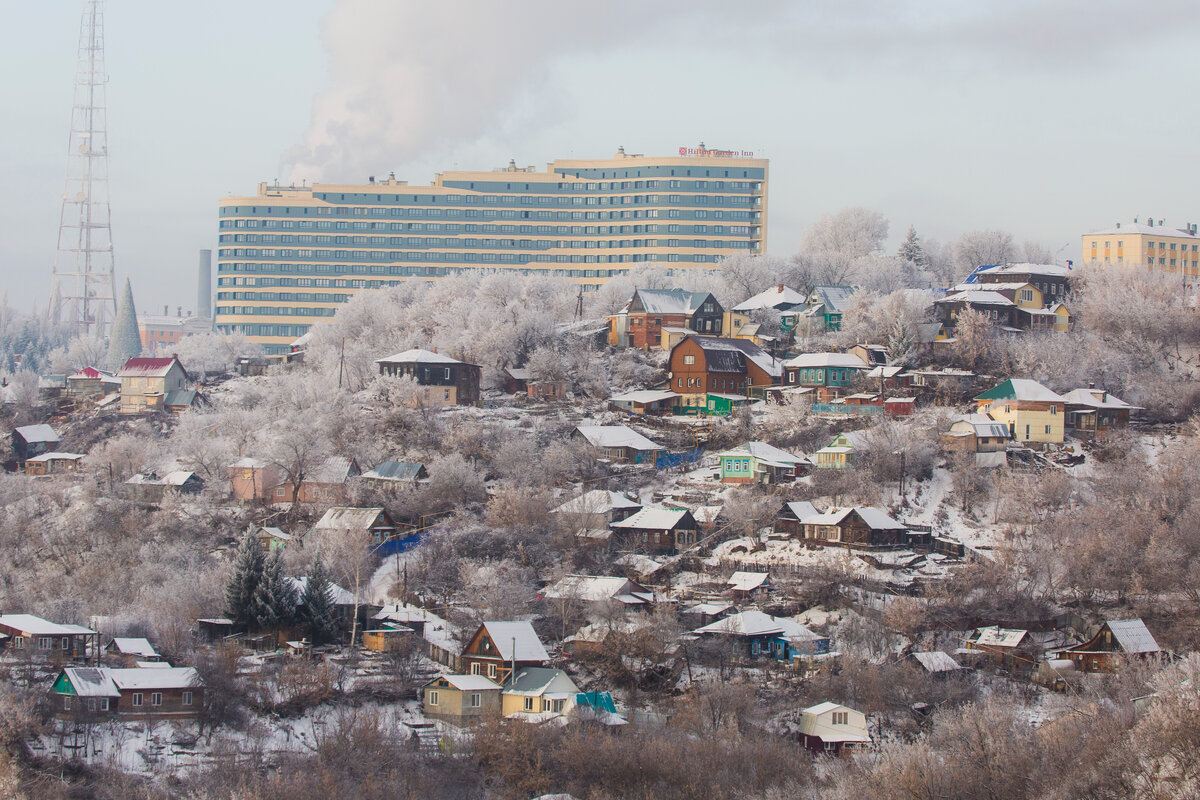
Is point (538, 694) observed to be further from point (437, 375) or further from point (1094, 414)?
point (1094, 414)

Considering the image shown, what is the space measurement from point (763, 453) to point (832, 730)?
839 inches

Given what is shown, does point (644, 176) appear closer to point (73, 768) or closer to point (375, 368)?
point (375, 368)

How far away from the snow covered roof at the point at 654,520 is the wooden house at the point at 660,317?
26498 millimetres

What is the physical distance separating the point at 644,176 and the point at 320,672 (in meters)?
89.5

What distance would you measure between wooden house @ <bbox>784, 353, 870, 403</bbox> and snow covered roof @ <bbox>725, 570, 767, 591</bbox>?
20.5 meters

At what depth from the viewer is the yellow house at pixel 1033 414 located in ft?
213

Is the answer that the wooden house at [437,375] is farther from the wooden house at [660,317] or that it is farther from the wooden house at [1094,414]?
the wooden house at [1094,414]

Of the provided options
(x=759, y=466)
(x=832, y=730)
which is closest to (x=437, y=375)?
(x=759, y=466)

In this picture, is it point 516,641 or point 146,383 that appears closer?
point 516,641

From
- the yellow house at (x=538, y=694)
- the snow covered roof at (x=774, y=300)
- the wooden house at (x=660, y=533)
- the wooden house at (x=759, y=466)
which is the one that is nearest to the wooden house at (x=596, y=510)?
the wooden house at (x=660, y=533)

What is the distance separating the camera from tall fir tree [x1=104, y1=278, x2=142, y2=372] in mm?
118812

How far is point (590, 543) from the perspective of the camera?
57.2m

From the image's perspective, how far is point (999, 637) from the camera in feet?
162

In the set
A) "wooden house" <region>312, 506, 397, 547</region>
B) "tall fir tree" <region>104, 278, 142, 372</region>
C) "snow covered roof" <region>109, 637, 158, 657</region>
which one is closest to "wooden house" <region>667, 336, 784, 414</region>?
"wooden house" <region>312, 506, 397, 547</region>
